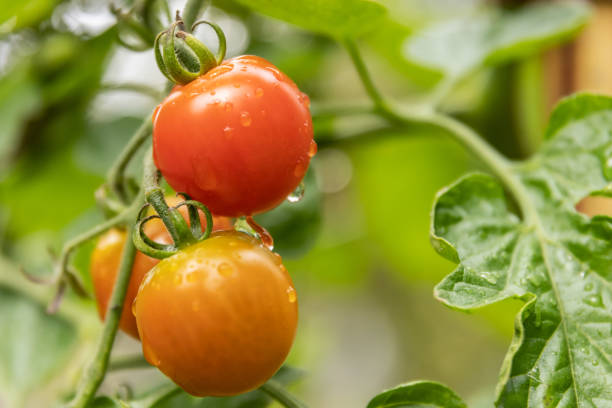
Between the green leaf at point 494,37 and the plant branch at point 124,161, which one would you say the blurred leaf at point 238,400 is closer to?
the plant branch at point 124,161

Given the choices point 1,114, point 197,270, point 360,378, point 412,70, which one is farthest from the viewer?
point 360,378

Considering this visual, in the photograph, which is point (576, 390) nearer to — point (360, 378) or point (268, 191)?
point (268, 191)

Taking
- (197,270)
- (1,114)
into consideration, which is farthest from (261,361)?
(1,114)

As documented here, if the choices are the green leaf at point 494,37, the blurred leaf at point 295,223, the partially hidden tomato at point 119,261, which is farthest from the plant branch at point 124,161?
the green leaf at point 494,37

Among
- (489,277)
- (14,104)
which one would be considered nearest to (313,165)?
(489,277)

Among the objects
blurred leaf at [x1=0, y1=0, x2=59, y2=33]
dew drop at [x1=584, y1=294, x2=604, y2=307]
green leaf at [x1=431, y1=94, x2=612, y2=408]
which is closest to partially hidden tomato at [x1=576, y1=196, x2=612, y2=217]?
green leaf at [x1=431, y1=94, x2=612, y2=408]

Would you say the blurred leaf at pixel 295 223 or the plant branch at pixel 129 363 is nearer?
the plant branch at pixel 129 363

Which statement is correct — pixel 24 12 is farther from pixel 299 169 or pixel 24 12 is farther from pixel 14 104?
pixel 299 169
